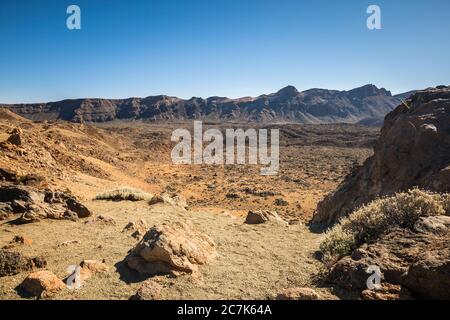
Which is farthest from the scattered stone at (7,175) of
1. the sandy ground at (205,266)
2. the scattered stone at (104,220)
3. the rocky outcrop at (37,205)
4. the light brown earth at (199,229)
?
the scattered stone at (104,220)

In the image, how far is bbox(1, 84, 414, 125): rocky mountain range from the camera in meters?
120

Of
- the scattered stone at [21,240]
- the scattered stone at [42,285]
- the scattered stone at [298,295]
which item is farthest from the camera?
the scattered stone at [21,240]

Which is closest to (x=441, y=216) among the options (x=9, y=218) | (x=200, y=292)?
(x=200, y=292)

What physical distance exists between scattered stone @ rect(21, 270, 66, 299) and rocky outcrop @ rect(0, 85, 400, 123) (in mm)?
117610

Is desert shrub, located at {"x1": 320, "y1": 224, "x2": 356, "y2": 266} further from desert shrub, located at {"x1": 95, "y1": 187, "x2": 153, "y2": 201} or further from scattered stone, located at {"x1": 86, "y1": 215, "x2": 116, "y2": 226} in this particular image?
desert shrub, located at {"x1": 95, "y1": 187, "x2": 153, "y2": 201}

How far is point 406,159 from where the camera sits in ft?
31.8

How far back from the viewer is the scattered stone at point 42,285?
4.54 meters

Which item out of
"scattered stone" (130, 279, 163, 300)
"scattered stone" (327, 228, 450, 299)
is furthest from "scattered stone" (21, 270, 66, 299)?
"scattered stone" (327, 228, 450, 299)

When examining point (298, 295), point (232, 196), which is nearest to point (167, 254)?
point (298, 295)

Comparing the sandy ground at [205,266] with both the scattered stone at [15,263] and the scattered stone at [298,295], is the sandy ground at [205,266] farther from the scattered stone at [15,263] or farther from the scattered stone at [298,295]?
the scattered stone at [298,295]

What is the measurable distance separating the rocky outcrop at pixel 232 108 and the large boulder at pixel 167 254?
384 feet

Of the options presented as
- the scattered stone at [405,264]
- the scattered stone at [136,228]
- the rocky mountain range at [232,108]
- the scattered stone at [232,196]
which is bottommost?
the scattered stone at [232,196]
